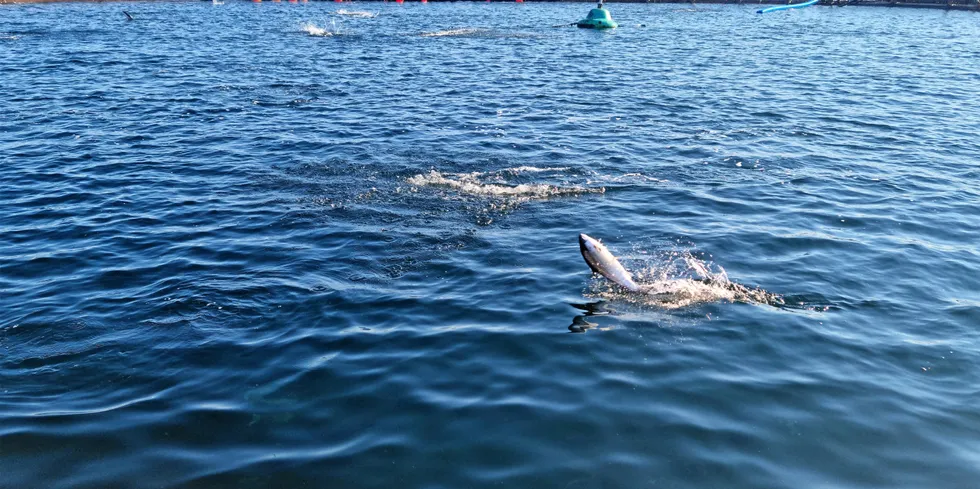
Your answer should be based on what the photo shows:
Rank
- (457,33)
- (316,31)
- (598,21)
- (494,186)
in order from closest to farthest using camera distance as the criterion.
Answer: (494,186) < (457,33) < (316,31) < (598,21)

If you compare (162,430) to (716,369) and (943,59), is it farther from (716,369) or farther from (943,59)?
(943,59)

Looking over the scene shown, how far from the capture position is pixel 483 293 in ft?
36.5

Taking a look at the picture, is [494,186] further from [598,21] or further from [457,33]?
[598,21]

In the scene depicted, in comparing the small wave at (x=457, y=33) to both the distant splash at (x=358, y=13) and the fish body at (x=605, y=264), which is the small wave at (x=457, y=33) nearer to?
the distant splash at (x=358, y=13)

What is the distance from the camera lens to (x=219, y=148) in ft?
63.8

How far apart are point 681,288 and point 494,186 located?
5534mm

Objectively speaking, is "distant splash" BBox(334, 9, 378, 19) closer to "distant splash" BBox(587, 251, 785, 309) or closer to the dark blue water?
the dark blue water

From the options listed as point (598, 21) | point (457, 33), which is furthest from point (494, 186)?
point (598, 21)

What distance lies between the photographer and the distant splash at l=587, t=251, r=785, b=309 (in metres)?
10.8

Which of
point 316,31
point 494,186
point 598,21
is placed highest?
point 598,21

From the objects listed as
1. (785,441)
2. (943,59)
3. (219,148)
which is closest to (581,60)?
(943,59)

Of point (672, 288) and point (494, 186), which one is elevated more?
point (494, 186)

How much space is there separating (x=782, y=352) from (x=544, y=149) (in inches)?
402

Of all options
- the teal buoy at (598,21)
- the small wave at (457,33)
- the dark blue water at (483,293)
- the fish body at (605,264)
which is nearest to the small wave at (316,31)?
the small wave at (457,33)
